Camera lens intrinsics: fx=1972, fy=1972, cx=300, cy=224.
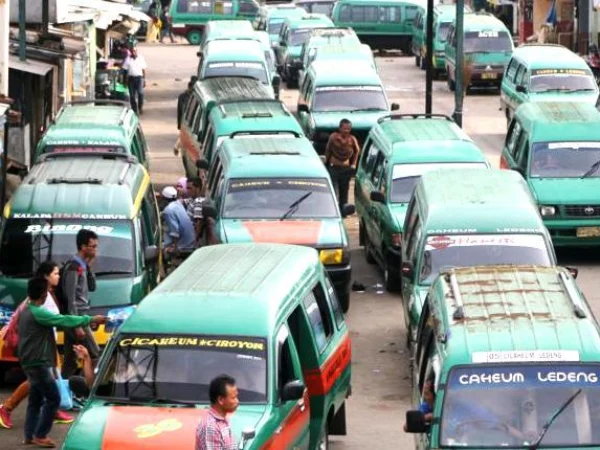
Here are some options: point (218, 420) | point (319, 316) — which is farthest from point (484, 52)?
point (218, 420)

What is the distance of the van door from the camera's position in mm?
13488

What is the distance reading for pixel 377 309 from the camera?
926 inches

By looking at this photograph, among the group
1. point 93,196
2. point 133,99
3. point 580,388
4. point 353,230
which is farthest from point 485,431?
point 133,99

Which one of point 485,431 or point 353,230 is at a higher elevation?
point 485,431

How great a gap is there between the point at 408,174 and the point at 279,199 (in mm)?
2662

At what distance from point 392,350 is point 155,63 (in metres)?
38.7

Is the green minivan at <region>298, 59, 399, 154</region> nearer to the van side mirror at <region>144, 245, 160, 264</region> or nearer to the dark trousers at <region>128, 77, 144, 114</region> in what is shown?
the dark trousers at <region>128, 77, 144, 114</region>

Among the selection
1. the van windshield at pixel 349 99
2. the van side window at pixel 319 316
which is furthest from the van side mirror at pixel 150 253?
the van windshield at pixel 349 99

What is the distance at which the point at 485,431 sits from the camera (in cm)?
1282

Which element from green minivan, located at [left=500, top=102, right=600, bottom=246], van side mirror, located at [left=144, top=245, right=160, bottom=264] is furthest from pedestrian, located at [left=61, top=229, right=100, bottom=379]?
green minivan, located at [left=500, top=102, right=600, bottom=246]

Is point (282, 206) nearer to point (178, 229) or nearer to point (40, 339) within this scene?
point (178, 229)

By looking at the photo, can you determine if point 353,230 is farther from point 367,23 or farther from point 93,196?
point 367,23

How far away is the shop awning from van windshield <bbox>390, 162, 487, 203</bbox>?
6.94 m

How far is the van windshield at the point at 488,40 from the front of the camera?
48688mm
